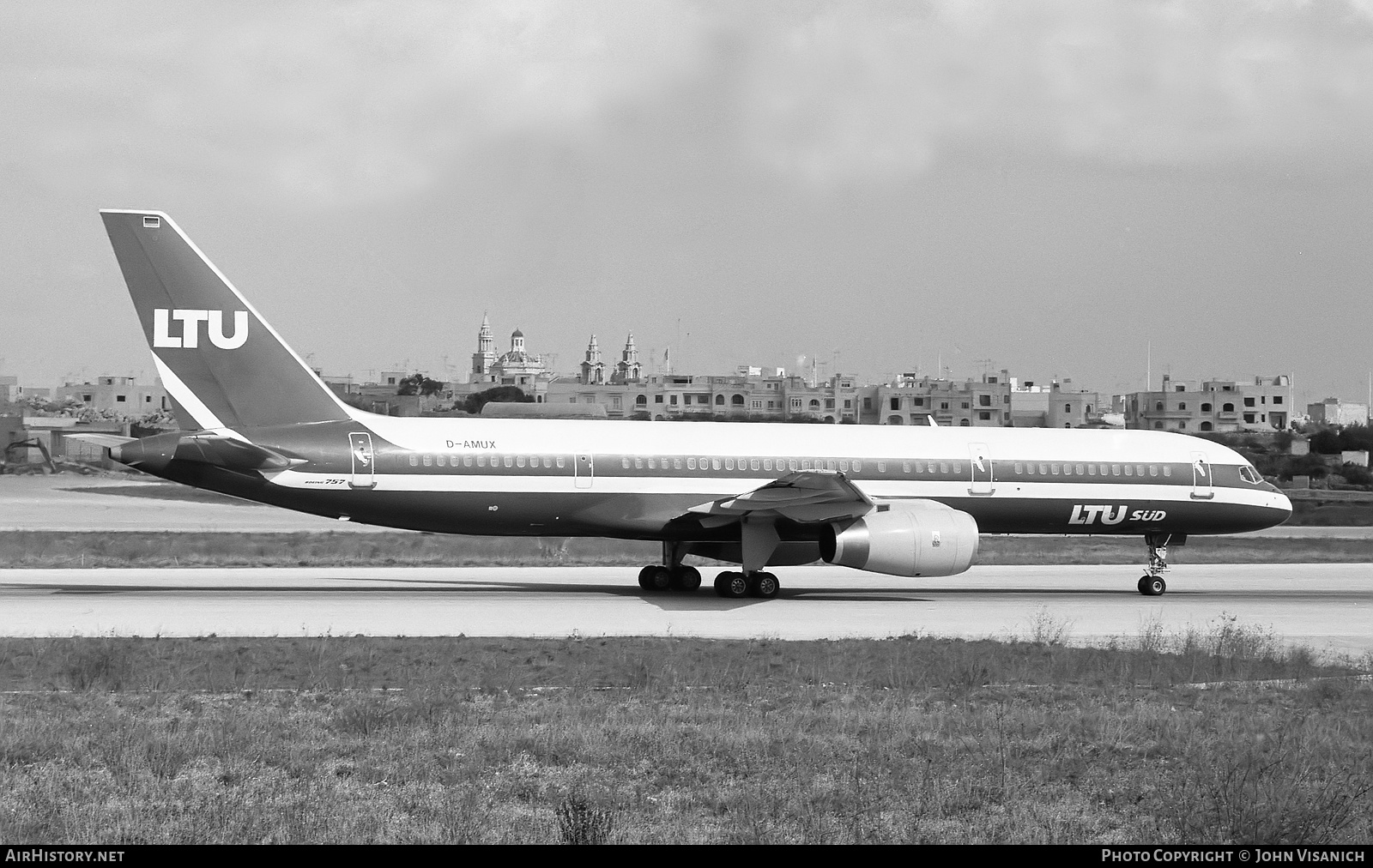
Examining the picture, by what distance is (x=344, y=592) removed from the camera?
23688 millimetres

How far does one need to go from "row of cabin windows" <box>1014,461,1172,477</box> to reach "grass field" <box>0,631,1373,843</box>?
1044 centimetres

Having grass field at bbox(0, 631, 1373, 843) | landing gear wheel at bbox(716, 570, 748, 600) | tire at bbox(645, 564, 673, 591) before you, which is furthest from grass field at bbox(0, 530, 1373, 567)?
grass field at bbox(0, 631, 1373, 843)

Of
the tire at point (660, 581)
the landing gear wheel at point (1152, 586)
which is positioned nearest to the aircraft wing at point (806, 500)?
the tire at point (660, 581)

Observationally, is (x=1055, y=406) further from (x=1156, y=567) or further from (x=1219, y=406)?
(x=1156, y=567)

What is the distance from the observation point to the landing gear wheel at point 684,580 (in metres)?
25.3

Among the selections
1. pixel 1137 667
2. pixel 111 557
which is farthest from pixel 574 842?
pixel 111 557

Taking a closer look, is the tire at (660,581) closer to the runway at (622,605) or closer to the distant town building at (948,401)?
the runway at (622,605)

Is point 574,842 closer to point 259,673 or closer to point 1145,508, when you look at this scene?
point 259,673

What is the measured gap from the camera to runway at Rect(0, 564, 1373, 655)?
19062mm

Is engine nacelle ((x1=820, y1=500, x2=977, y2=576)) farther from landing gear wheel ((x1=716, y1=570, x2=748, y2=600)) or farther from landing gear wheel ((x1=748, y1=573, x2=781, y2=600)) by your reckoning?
landing gear wheel ((x1=716, y1=570, x2=748, y2=600))

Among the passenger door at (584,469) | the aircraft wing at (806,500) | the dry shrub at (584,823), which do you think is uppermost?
the passenger door at (584,469)

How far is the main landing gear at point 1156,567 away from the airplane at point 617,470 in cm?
5

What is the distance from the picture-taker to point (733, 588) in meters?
24.2

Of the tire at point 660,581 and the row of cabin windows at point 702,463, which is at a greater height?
the row of cabin windows at point 702,463
